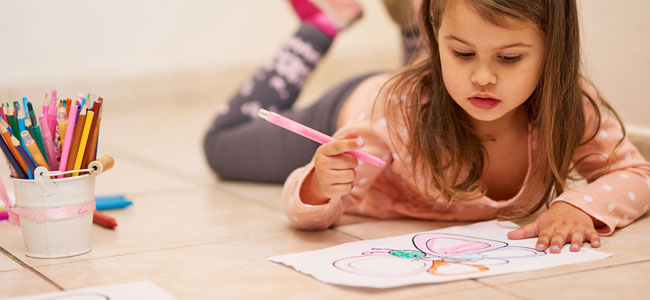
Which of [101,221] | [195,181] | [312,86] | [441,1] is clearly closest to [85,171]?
[101,221]

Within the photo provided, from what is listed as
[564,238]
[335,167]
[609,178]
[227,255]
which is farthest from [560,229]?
[227,255]

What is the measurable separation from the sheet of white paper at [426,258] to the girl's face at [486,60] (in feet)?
0.47

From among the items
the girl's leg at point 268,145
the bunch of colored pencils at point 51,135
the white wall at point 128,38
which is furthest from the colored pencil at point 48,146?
the white wall at point 128,38

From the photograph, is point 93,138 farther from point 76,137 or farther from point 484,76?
point 484,76

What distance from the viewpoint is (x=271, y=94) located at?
1450 mm

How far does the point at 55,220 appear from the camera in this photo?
887mm

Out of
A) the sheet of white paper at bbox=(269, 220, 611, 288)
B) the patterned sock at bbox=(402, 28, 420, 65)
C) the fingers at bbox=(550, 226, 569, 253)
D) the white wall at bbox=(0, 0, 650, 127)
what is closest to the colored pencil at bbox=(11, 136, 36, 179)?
the sheet of white paper at bbox=(269, 220, 611, 288)

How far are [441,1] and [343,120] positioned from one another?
368 millimetres

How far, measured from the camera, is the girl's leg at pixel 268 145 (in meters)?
1.34

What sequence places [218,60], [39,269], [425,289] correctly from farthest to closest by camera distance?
[218,60] → [39,269] → [425,289]

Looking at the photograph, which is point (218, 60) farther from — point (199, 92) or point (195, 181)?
point (195, 181)

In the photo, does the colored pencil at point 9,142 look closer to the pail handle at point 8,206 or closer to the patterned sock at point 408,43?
the pail handle at point 8,206

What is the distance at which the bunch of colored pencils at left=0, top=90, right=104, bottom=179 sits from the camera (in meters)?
0.86

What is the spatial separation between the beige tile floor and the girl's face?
176 millimetres
